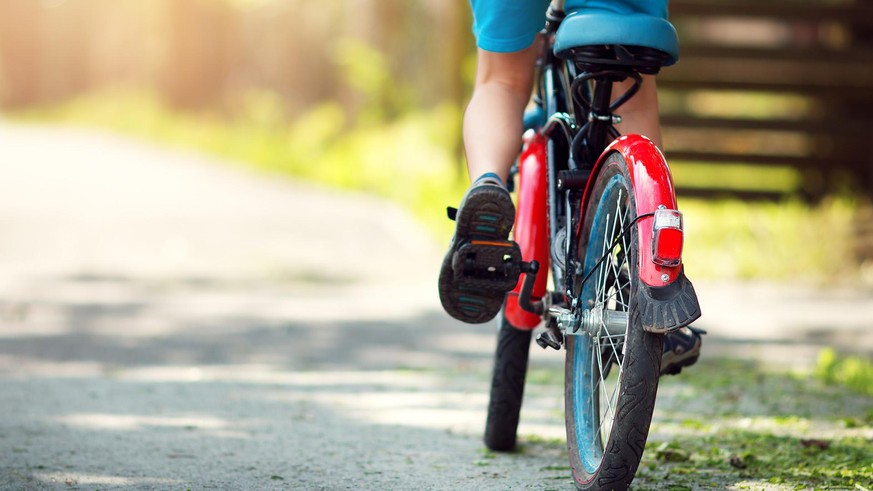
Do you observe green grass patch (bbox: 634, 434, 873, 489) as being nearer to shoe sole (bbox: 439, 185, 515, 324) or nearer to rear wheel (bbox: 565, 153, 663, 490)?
rear wheel (bbox: 565, 153, 663, 490)

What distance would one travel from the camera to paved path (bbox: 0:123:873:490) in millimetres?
3596

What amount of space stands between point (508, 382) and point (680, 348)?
686mm

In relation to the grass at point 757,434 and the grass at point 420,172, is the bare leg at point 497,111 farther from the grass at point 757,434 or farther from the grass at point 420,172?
the grass at point 420,172

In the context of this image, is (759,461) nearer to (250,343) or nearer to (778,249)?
(250,343)

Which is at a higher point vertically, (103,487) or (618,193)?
(618,193)

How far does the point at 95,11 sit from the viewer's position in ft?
107

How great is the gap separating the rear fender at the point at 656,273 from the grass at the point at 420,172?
612cm

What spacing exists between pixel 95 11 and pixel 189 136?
11.3 meters

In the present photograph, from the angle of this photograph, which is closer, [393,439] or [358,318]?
[393,439]

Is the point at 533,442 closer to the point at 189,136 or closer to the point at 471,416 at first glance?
the point at 471,416

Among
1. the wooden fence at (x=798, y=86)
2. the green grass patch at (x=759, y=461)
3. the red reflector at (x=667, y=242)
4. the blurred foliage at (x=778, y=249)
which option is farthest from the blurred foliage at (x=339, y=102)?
the red reflector at (x=667, y=242)

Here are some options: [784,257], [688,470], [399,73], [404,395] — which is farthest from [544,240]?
[399,73]

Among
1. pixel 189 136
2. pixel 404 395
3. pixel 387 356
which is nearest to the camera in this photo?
pixel 404 395

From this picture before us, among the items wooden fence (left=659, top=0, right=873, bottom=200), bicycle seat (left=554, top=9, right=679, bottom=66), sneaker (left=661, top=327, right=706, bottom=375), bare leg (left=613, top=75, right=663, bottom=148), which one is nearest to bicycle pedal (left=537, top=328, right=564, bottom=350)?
sneaker (left=661, top=327, right=706, bottom=375)
